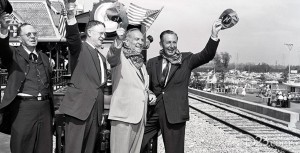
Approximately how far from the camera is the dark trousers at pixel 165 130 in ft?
15.3

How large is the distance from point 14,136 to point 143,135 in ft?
4.83

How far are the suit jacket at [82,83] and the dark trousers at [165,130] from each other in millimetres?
751

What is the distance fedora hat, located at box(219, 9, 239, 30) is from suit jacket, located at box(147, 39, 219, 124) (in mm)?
354

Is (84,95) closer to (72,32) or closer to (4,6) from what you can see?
(72,32)

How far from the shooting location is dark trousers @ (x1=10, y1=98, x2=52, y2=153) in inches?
164

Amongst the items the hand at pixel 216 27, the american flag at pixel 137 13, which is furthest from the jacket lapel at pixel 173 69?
the american flag at pixel 137 13

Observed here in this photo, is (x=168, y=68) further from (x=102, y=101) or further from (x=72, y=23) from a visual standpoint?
(x=72, y=23)

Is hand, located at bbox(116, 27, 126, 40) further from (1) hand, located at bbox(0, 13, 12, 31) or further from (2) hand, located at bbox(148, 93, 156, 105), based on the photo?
(1) hand, located at bbox(0, 13, 12, 31)

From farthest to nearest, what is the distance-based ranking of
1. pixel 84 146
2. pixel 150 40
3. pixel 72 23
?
pixel 150 40 < pixel 84 146 < pixel 72 23

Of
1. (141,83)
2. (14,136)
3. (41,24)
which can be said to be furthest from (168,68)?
(41,24)

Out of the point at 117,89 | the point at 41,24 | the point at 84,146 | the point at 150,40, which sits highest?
the point at 41,24

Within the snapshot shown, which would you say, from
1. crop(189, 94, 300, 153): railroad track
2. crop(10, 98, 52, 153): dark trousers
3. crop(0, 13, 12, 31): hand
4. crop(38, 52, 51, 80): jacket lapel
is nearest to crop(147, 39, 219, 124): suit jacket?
crop(38, 52, 51, 80): jacket lapel

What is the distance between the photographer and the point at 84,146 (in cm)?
427


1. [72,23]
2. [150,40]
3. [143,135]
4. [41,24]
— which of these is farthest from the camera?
[41,24]
